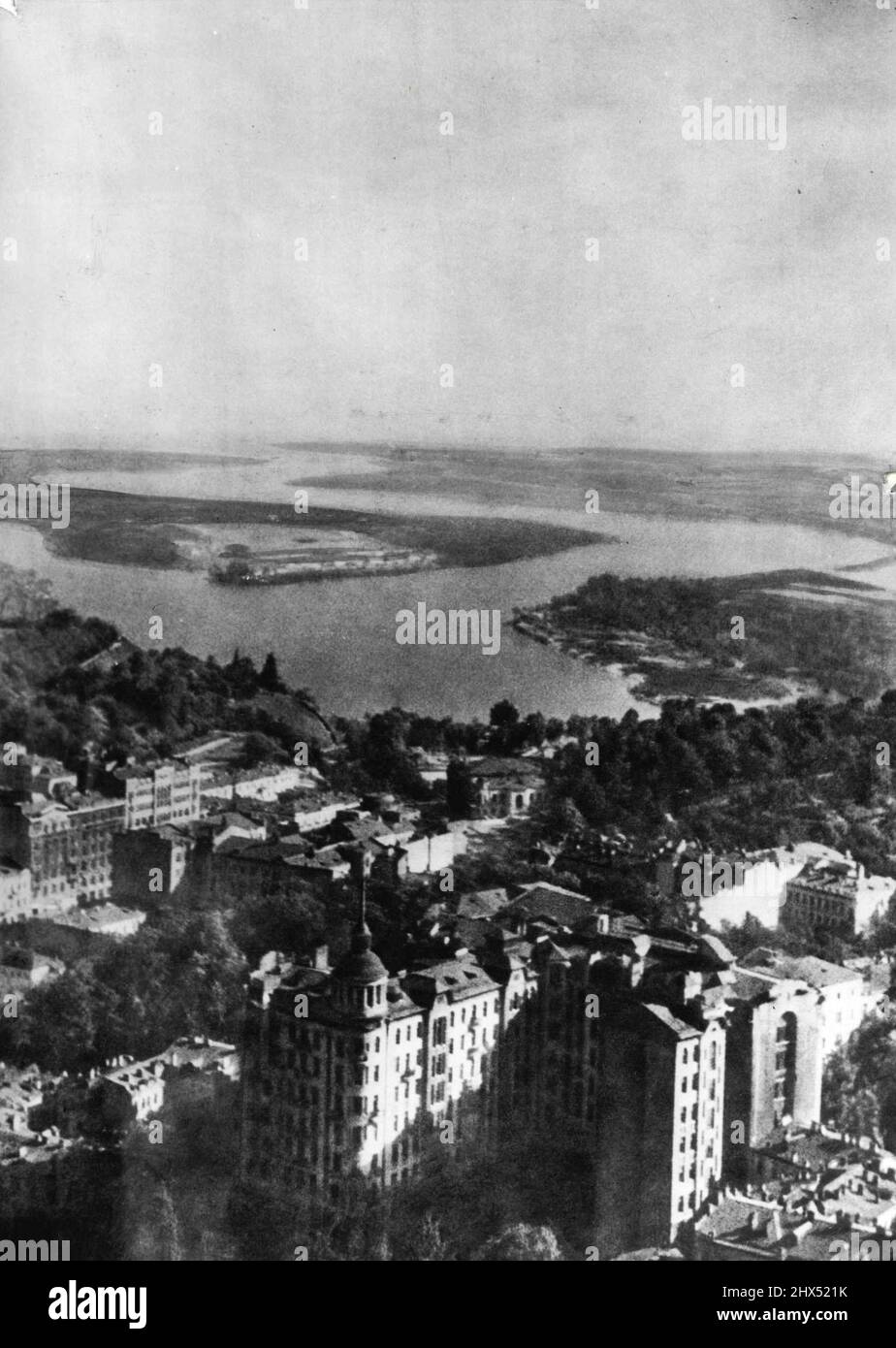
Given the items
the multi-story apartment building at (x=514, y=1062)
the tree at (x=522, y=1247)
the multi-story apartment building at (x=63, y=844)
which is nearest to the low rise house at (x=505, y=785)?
the multi-story apartment building at (x=514, y=1062)

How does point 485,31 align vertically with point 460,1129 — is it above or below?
above

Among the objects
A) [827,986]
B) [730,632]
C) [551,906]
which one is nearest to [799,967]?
[827,986]

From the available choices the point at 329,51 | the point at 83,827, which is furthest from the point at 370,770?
the point at 329,51

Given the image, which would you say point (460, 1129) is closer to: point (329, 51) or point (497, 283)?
point (497, 283)

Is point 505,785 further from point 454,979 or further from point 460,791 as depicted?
point 454,979

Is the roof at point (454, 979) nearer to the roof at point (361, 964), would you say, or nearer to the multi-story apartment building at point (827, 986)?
the roof at point (361, 964)
